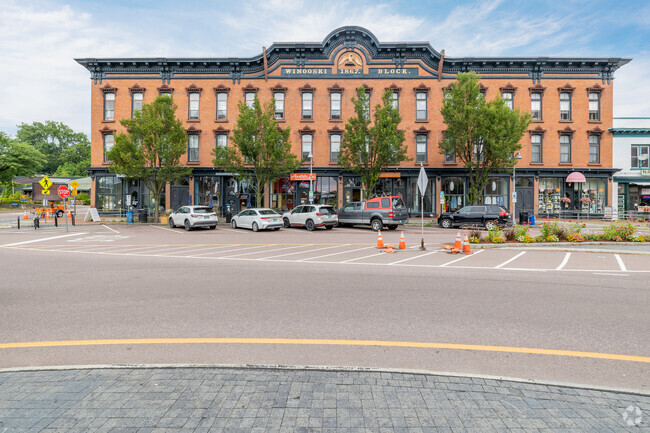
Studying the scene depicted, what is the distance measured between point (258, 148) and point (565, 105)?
2600 centimetres

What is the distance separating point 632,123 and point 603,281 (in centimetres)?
3409

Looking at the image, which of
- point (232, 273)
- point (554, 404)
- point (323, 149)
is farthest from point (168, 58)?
point (554, 404)

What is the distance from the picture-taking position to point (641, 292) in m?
7.03

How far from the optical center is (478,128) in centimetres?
2745

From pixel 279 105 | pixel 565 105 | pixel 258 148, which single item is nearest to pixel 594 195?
pixel 565 105

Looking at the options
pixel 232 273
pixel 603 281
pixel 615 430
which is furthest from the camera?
pixel 232 273

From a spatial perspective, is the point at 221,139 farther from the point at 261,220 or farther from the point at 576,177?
the point at 576,177

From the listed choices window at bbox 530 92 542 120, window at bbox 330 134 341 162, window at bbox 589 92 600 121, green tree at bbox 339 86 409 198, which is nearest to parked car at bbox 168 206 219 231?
green tree at bbox 339 86 409 198

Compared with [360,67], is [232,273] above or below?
below

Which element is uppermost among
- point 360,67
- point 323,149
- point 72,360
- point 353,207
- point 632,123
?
point 360,67

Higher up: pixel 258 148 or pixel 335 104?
pixel 335 104

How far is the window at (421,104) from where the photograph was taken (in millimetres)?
32406

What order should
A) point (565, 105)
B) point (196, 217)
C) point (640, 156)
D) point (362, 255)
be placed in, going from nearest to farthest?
1. point (362, 255)
2. point (196, 217)
3. point (565, 105)
4. point (640, 156)

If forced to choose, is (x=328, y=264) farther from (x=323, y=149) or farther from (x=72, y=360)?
(x=323, y=149)
